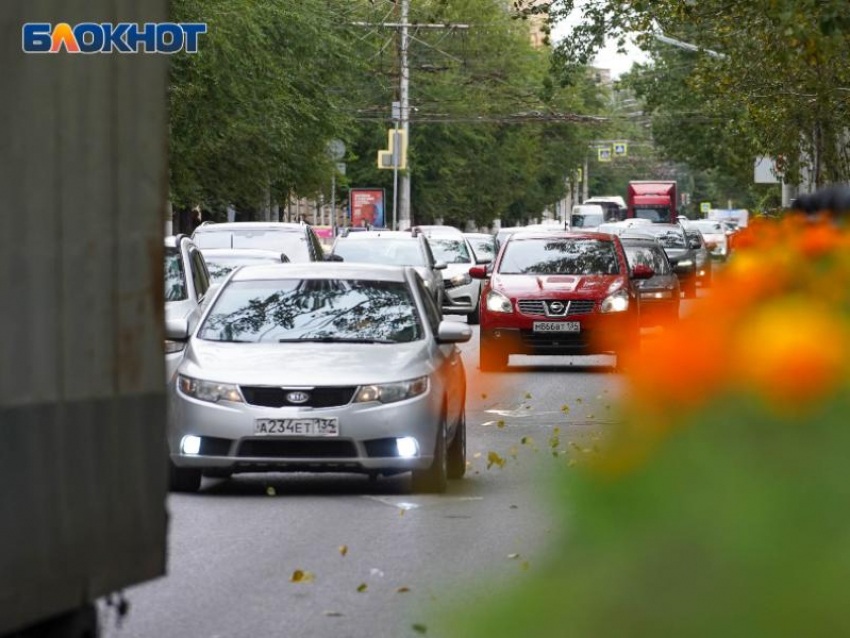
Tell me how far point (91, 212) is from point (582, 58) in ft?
88.1

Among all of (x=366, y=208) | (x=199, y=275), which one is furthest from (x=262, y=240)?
(x=366, y=208)

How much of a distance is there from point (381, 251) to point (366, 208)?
35.3 m

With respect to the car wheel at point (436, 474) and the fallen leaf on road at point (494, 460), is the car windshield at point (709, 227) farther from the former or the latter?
the car wheel at point (436, 474)

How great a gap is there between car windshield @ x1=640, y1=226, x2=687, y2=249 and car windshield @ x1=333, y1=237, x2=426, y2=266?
2204cm

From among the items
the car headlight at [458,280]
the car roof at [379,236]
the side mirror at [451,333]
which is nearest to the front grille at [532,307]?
the car roof at [379,236]

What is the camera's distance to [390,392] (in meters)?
12.9

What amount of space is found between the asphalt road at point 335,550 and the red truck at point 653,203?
280ft

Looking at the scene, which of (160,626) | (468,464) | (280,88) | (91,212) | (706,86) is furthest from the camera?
(280,88)

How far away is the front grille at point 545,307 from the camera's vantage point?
84.4ft

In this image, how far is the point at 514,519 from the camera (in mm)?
12055

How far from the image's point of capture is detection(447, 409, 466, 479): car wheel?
1422 cm

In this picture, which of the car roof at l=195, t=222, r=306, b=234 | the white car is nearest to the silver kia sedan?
the white car

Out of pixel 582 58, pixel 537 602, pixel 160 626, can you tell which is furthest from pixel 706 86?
pixel 537 602

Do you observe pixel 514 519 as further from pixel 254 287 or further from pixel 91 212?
pixel 91 212
